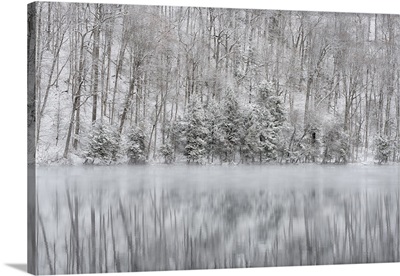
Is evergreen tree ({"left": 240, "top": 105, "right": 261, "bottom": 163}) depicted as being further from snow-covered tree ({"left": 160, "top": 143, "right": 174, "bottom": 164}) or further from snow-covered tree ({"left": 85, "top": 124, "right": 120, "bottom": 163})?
snow-covered tree ({"left": 85, "top": 124, "right": 120, "bottom": 163})

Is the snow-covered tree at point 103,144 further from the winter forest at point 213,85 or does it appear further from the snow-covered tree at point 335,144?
the snow-covered tree at point 335,144

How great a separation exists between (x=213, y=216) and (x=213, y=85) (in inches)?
68.7

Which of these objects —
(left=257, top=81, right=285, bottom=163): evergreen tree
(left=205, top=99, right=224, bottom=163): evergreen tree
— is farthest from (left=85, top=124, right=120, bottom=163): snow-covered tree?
(left=257, top=81, right=285, bottom=163): evergreen tree

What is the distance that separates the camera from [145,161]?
14.2 metres

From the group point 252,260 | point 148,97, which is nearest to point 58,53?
point 148,97

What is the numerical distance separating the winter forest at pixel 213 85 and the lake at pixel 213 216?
226mm

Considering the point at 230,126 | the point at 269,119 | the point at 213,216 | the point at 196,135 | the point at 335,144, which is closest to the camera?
the point at 213,216

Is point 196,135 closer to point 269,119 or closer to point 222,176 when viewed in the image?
point 222,176

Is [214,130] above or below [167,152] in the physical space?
above

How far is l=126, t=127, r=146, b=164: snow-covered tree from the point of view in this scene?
14086 millimetres

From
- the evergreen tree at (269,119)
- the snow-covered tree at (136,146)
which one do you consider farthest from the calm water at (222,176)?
the evergreen tree at (269,119)

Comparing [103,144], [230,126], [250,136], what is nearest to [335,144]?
[250,136]

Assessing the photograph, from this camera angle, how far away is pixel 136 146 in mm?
14109

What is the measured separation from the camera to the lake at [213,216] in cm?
1364
